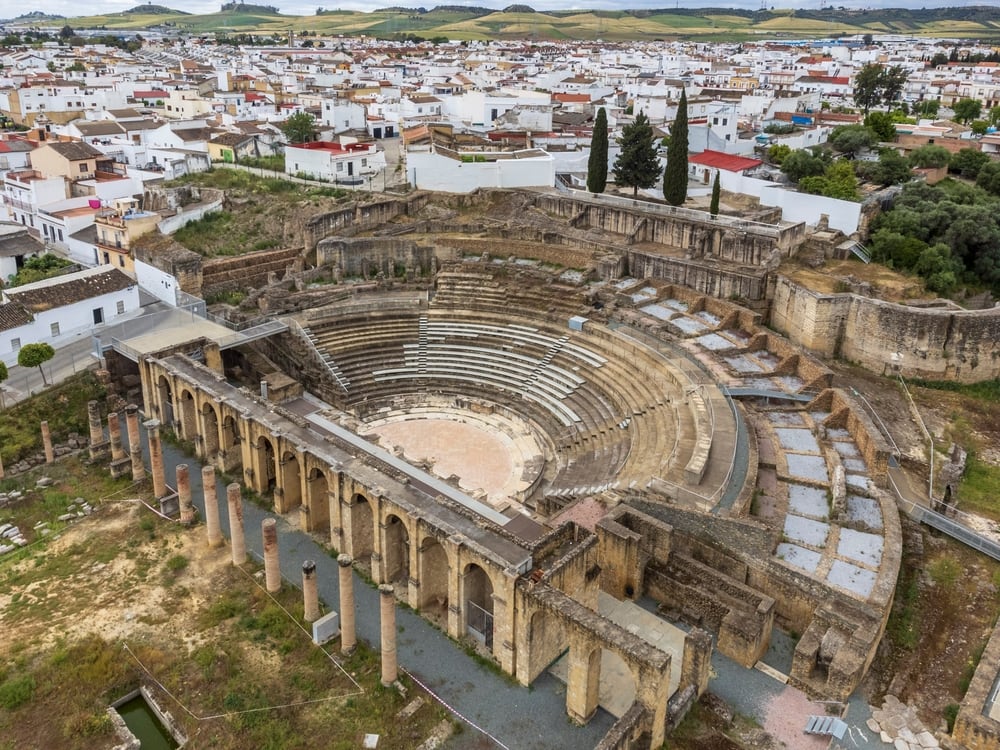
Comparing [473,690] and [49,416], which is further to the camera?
[49,416]

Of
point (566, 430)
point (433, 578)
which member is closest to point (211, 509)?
point (433, 578)

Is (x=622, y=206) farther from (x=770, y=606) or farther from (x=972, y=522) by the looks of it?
(x=770, y=606)

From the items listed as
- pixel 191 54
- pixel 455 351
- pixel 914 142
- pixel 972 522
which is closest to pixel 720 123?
pixel 914 142

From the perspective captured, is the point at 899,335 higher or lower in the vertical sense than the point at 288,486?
higher

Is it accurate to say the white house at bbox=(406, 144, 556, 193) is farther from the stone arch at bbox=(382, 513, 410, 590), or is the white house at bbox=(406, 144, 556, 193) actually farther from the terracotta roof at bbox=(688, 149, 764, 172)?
the stone arch at bbox=(382, 513, 410, 590)

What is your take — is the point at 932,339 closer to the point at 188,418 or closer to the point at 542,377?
the point at 542,377

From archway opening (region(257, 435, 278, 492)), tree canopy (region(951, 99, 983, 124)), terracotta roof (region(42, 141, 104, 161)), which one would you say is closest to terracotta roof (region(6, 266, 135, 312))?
archway opening (region(257, 435, 278, 492))

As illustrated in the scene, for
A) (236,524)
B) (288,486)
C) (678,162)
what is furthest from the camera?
(678,162)
